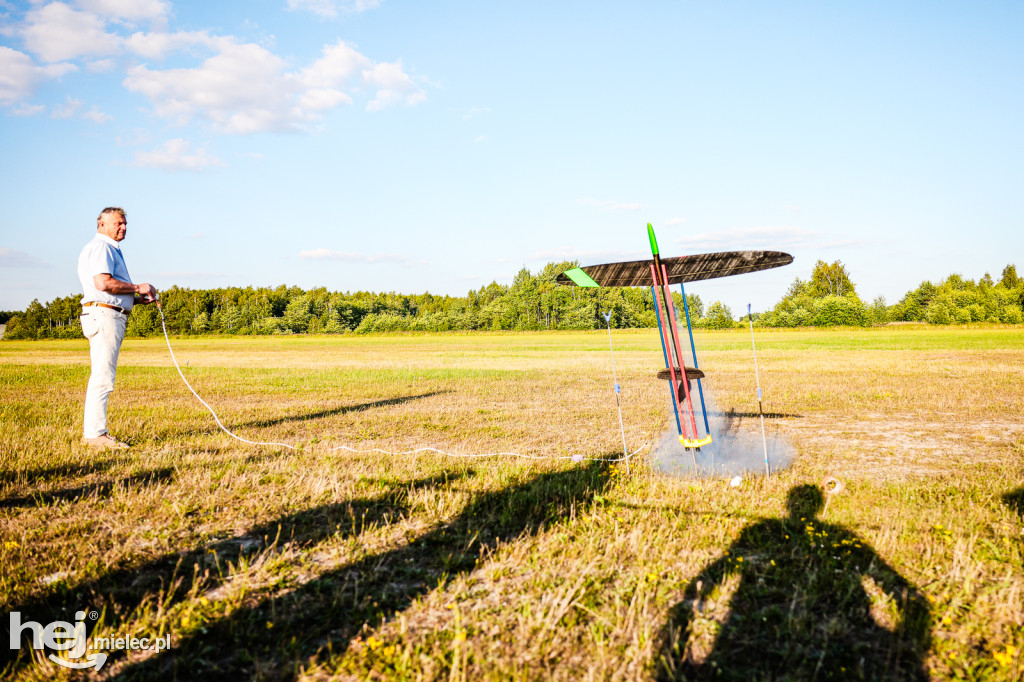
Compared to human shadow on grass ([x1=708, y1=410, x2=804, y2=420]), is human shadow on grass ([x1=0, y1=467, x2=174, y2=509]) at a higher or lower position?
higher

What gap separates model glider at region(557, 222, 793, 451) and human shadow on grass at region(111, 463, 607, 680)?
221cm

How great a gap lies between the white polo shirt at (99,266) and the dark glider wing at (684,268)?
232 inches

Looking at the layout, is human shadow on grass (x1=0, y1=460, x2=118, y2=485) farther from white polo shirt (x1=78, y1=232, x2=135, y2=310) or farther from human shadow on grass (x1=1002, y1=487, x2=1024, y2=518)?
human shadow on grass (x1=1002, y1=487, x2=1024, y2=518)

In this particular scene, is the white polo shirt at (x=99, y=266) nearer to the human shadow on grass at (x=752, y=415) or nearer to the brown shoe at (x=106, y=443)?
the brown shoe at (x=106, y=443)

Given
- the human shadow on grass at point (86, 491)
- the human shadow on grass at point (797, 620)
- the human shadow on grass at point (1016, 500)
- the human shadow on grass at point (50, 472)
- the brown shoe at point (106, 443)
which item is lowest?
the human shadow on grass at point (1016, 500)

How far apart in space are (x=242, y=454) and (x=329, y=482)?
2.17 metres


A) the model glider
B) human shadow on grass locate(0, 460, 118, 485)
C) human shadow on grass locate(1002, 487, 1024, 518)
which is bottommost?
human shadow on grass locate(1002, 487, 1024, 518)

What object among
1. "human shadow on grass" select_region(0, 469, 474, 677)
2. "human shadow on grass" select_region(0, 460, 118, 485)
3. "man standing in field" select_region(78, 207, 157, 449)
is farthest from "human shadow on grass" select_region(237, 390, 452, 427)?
"human shadow on grass" select_region(0, 469, 474, 677)

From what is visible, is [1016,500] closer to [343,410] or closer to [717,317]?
[343,410]

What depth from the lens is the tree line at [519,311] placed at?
90.1 metres

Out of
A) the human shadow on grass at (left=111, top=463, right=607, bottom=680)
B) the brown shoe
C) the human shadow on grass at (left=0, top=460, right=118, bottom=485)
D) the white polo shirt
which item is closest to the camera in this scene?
the human shadow on grass at (left=111, top=463, right=607, bottom=680)

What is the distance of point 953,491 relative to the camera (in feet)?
19.1

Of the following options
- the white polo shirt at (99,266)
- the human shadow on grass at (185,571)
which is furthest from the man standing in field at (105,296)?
the human shadow on grass at (185,571)

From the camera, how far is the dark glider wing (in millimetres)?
6125
